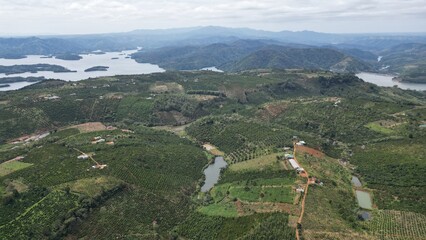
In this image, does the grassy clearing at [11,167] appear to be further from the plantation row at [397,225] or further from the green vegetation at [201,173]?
the plantation row at [397,225]

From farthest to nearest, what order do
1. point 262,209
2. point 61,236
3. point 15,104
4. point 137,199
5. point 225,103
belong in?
point 225,103 → point 15,104 → point 137,199 → point 262,209 → point 61,236

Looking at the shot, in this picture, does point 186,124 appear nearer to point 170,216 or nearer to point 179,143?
point 179,143

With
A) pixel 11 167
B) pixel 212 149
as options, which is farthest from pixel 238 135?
pixel 11 167

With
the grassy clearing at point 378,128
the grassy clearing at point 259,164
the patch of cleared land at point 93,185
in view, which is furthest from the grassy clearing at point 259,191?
the grassy clearing at point 378,128

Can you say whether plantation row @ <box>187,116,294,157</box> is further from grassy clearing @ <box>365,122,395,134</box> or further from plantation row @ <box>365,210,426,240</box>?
plantation row @ <box>365,210,426,240</box>

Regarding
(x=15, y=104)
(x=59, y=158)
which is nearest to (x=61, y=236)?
(x=59, y=158)

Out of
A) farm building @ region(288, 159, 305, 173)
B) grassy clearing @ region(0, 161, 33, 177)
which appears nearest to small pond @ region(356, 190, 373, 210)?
farm building @ region(288, 159, 305, 173)
